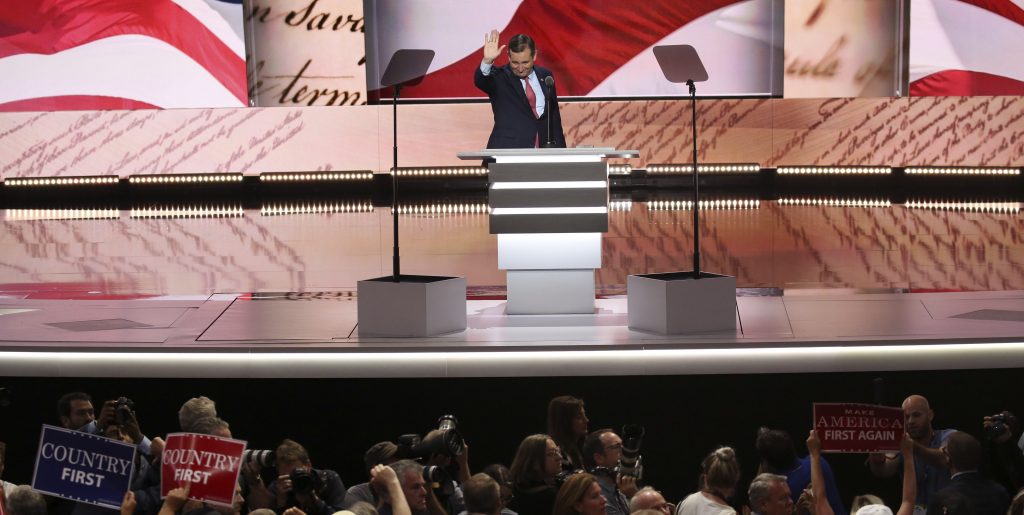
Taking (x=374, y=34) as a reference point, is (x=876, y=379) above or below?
below

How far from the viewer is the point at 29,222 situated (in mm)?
11320

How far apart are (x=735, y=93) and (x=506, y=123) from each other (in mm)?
6560

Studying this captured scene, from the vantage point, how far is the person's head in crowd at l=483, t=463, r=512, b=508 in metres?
3.97

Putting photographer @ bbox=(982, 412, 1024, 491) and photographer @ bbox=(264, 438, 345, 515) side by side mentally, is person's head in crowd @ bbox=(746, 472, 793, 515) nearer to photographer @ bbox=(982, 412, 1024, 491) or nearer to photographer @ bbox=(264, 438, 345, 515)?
photographer @ bbox=(982, 412, 1024, 491)

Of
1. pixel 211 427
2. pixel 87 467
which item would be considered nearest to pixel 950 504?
pixel 211 427

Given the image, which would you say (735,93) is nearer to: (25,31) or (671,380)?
(25,31)

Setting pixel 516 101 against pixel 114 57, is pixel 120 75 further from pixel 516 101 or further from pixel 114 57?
pixel 516 101

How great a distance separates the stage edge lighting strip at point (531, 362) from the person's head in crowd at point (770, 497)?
1391mm

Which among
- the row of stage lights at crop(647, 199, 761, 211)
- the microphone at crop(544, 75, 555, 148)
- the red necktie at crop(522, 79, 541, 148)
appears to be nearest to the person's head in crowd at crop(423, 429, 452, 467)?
the microphone at crop(544, 75, 555, 148)

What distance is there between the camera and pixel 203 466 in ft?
12.4

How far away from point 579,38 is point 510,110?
255 inches

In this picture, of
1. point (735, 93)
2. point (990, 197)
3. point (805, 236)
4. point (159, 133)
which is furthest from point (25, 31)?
point (990, 197)

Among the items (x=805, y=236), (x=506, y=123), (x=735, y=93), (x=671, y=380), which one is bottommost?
(x=671, y=380)

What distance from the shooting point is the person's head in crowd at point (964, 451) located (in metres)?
3.99
